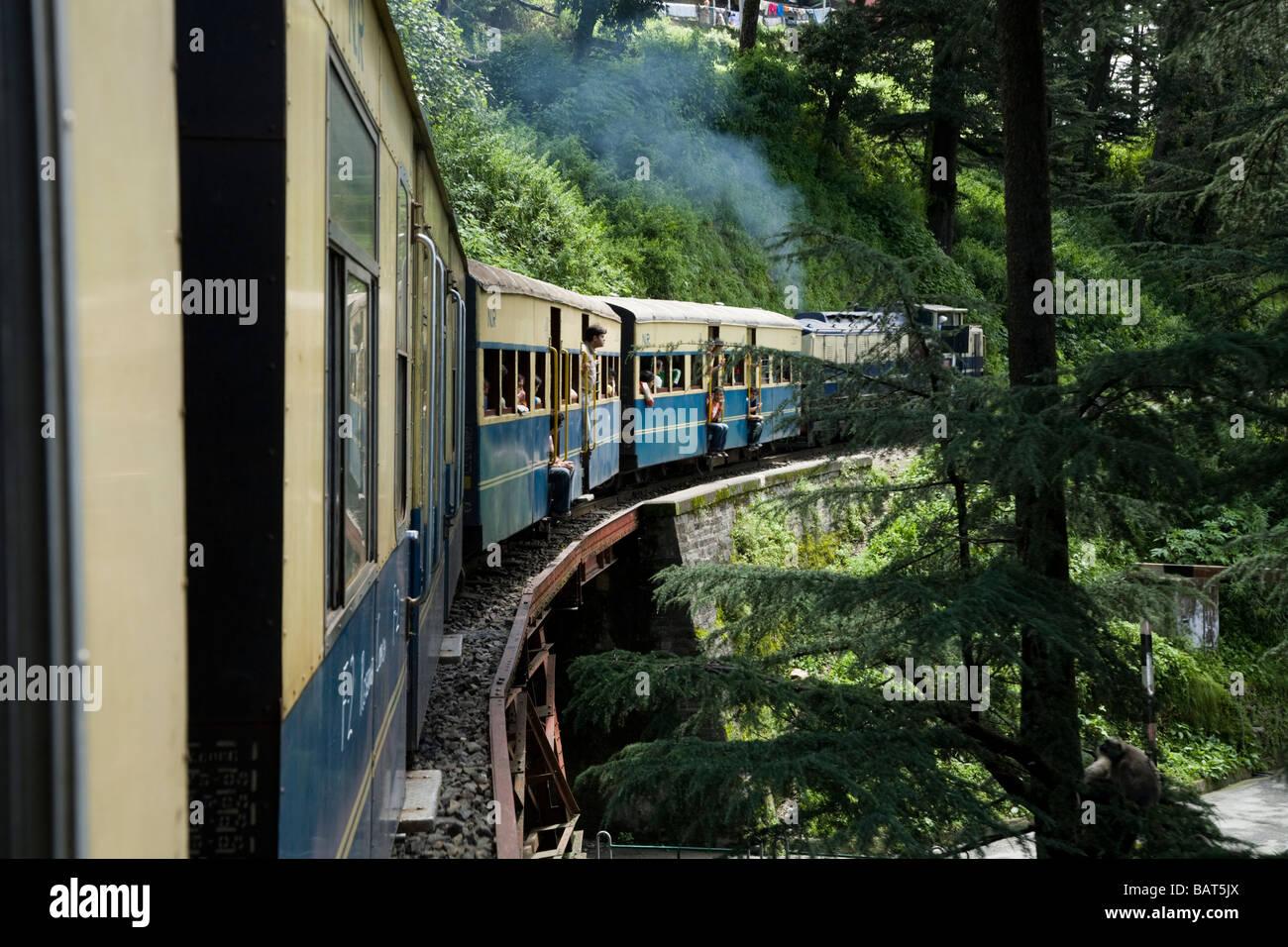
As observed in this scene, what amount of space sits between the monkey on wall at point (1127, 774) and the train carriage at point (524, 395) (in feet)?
20.4

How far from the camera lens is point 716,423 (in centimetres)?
2309

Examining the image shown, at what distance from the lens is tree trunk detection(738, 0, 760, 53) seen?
4297cm

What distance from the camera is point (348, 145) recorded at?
118 inches

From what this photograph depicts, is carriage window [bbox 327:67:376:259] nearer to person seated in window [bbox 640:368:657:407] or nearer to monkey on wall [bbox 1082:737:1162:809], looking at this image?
monkey on wall [bbox 1082:737:1162:809]

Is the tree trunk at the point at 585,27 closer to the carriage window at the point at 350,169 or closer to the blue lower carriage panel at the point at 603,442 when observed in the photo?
the blue lower carriage panel at the point at 603,442

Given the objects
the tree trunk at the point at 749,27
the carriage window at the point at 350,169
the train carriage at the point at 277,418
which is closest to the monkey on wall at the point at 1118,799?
the train carriage at the point at 277,418

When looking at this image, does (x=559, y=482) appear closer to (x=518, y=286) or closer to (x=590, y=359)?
(x=590, y=359)

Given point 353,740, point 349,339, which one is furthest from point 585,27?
point 353,740

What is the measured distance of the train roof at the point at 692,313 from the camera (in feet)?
62.4
